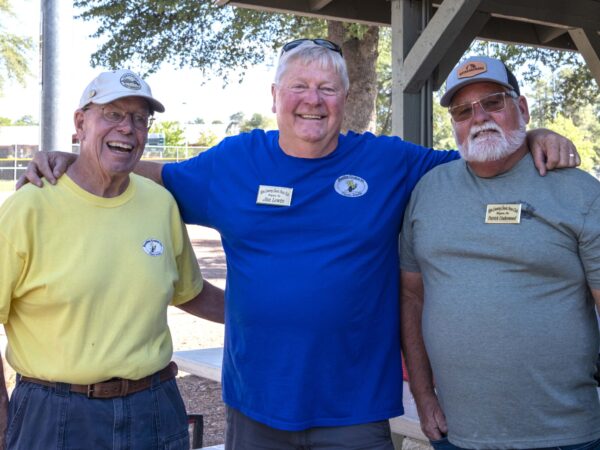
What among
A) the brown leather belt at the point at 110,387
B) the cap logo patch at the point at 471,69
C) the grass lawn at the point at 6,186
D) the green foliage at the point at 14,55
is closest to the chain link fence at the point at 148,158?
the grass lawn at the point at 6,186

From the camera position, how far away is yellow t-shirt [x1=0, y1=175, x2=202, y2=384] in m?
2.59

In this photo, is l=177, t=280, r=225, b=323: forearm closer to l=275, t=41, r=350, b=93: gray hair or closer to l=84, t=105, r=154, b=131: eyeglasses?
l=84, t=105, r=154, b=131: eyeglasses

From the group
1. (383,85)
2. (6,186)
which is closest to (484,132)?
(383,85)

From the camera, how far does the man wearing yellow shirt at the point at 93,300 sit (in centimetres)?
259

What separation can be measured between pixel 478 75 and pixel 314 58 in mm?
613

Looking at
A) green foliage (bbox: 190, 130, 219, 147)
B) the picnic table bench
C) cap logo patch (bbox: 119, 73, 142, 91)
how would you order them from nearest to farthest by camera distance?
cap logo patch (bbox: 119, 73, 142, 91), the picnic table bench, green foliage (bbox: 190, 130, 219, 147)

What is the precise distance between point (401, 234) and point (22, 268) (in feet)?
4.48

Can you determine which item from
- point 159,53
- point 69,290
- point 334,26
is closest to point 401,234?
point 69,290

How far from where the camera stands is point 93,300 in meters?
2.63

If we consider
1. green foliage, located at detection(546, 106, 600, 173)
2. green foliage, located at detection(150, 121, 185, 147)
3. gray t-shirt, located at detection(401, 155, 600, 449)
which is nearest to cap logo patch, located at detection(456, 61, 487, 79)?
gray t-shirt, located at detection(401, 155, 600, 449)

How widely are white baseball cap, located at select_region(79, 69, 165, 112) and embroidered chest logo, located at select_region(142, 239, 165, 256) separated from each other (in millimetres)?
519

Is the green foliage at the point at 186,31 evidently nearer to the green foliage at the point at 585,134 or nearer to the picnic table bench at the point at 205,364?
the picnic table bench at the point at 205,364

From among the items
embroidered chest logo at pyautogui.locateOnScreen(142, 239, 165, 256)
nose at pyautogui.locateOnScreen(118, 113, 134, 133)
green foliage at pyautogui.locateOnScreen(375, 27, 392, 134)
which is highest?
green foliage at pyautogui.locateOnScreen(375, 27, 392, 134)

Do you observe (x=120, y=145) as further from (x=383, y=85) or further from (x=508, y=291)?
(x=383, y=85)
